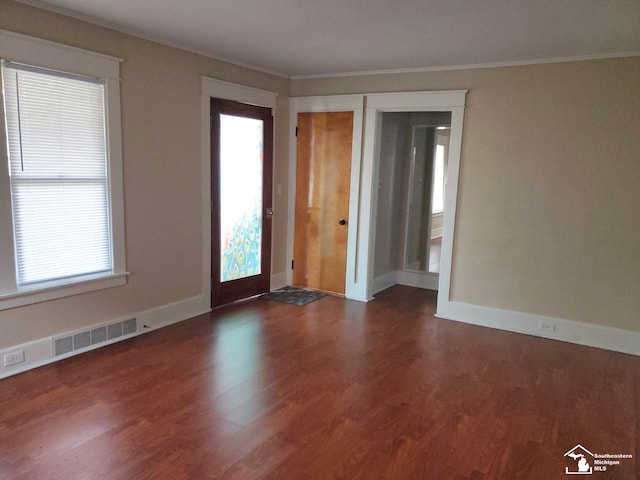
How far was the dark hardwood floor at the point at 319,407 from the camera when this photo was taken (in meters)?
2.35

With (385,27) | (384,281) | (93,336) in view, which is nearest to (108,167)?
(93,336)

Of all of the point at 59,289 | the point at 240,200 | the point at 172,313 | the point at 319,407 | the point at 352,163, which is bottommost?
the point at 319,407

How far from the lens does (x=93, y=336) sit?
368cm

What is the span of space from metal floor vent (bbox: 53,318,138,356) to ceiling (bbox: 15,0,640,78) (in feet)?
7.76

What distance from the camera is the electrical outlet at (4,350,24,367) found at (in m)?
3.16

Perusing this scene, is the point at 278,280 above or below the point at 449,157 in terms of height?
below

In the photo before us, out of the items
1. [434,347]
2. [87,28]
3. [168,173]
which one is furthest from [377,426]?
[87,28]

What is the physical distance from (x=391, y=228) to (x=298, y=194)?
131 cm

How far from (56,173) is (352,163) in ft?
9.77

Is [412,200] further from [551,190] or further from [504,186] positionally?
[551,190]

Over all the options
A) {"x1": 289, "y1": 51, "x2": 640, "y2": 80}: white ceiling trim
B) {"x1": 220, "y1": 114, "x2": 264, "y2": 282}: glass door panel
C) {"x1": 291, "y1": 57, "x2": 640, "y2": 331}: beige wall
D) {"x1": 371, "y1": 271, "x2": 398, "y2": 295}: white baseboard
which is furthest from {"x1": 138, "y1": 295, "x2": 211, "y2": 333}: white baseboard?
{"x1": 289, "y1": 51, "x2": 640, "y2": 80}: white ceiling trim

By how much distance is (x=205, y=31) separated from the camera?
363cm

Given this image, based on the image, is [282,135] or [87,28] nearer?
[87,28]

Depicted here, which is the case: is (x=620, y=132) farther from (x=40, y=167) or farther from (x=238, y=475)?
(x=40, y=167)
